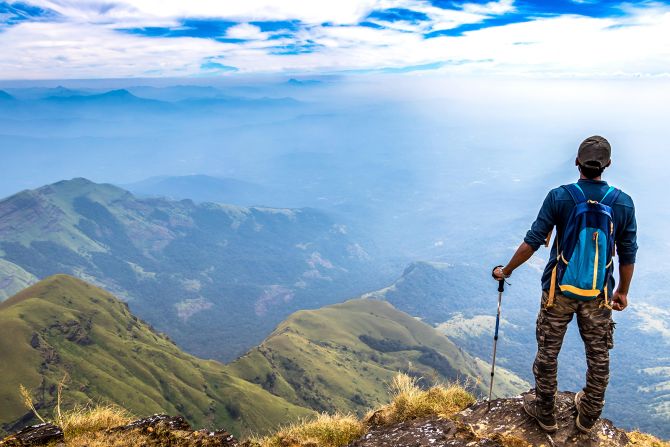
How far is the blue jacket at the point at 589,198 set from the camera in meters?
7.52

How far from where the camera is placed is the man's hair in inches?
296

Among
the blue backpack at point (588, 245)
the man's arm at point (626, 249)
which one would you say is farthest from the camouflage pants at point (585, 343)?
the man's arm at point (626, 249)

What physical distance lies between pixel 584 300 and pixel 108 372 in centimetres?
16471

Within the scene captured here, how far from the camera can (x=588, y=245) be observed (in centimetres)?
750

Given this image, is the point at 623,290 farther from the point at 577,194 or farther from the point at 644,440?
the point at 644,440

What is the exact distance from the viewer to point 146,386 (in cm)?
14300

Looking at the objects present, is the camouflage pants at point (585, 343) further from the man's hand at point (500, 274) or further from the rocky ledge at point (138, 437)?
the rocky ledge at point (138, 437)

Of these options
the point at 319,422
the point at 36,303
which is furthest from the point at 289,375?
the point at 319,422

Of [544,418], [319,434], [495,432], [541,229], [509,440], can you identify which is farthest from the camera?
[319,434]

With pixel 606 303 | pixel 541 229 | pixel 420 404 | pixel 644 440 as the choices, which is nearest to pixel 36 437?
pixel 420 404

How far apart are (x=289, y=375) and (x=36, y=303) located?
351ft

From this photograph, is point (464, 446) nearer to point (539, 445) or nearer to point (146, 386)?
point (539, 445)

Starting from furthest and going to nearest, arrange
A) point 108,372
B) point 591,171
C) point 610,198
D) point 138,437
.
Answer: point 108,372 → point 138,437 → point 591,171 → point 610,198

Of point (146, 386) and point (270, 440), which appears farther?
point (146, 386)
